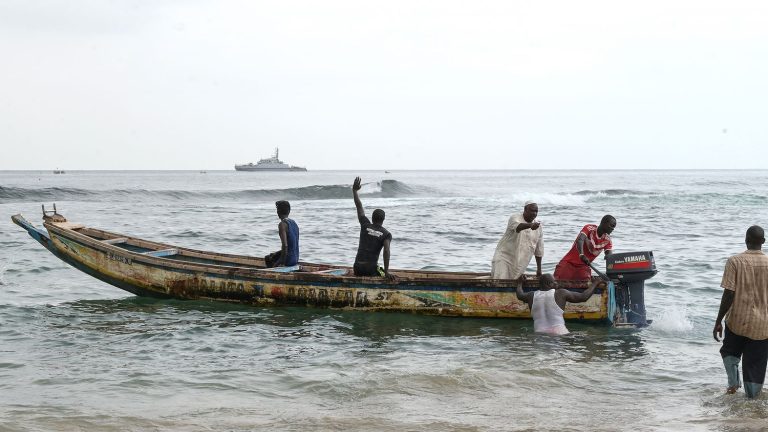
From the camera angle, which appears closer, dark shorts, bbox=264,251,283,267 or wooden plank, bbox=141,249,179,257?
dark shorts, bbox=264,251,283,267

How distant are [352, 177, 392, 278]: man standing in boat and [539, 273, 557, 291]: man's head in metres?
2.05

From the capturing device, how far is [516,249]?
9.32 m

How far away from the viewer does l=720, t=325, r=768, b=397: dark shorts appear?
5.86 meters

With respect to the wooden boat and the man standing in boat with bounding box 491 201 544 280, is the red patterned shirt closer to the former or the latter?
the wooden boat

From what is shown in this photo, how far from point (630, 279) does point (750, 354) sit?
270cm

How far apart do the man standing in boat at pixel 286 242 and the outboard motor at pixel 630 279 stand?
174 inches

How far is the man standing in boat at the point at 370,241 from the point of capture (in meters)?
9.57

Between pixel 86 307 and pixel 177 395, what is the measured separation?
538 centimetres

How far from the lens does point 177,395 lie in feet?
22.8

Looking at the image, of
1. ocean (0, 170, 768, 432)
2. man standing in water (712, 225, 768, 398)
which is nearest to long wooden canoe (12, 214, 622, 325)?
ocean (0, 170, 768, 432)

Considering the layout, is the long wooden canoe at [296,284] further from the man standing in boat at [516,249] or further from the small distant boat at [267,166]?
the small distant boat at [267,166]

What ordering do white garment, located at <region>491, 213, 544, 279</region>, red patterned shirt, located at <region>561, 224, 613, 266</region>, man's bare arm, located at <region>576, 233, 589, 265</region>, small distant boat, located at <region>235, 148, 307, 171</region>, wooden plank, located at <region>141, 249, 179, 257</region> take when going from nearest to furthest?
man's bare arm, located at <region>576, 233, 589, 265</region> → red patterned shirt, located at <region>561, 224, 613, 266</region> → white garment, located at <region>491, 213, 544, 279</region> → wooden plank, located at <region>141, 249, 179, 257</region> → small distant boat, located at <region>235, 148, 307, 171</region>

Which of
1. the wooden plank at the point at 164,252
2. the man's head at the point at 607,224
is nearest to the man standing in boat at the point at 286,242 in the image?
the wooden plank at the point at 164,252

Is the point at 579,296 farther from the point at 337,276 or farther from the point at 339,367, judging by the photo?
the point at 337,276
